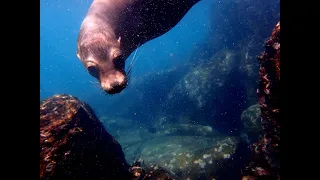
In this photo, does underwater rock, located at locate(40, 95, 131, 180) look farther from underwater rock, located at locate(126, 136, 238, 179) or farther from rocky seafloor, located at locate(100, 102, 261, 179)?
underwater rock, located at locate(126, 136, 238, 179)

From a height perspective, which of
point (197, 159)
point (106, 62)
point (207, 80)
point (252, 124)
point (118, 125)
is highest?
point (118, 125)

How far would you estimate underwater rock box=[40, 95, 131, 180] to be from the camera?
11.8ft

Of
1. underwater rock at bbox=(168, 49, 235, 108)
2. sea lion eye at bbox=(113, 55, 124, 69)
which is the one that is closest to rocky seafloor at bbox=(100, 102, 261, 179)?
underwater rock at bbox=(168, 49, 235, 108)

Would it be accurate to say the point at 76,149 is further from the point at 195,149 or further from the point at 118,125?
the point at 118,125

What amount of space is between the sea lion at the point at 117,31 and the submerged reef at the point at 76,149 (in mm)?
1056

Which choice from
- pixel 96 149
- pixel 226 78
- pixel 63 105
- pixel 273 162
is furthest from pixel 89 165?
pixel 226 78

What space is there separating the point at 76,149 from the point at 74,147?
0.04 metres

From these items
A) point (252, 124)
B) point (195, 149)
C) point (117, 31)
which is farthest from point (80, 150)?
point (252, 124)

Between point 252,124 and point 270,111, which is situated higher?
point 252,124

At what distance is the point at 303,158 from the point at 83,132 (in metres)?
3.55

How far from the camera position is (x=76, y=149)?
385 cm

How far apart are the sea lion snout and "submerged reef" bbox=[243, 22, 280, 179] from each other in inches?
75.2
